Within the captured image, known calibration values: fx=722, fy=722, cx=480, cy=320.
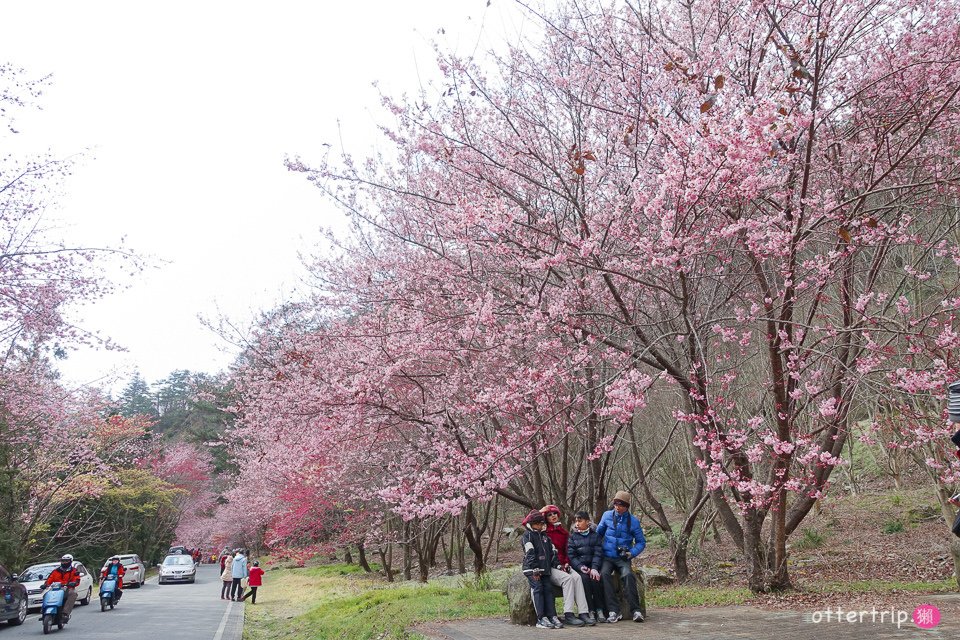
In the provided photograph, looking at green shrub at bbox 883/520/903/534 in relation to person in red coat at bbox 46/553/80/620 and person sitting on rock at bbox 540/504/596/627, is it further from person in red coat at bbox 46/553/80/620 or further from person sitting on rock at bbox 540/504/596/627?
person in red coat at bbox 46/553/80/620

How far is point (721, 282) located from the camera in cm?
916

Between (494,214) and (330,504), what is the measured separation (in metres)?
15.7

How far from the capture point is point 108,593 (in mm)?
17141

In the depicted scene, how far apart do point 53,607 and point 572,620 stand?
32.1 ft

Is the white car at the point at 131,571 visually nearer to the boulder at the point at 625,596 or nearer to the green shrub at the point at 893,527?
the boulder at the point at 625,596

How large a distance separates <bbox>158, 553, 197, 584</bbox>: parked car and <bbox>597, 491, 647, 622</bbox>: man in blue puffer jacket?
1110 inches

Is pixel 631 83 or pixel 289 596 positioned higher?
pixel 631 83

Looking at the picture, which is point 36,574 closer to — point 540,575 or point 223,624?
point 223,624

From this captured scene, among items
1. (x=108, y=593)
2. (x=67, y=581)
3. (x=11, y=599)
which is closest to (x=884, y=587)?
(x=67, y=581)

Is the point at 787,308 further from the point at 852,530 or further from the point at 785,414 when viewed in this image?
the point at 852,530

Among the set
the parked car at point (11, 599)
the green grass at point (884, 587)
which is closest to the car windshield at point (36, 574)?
the parked car at point (11, 599)

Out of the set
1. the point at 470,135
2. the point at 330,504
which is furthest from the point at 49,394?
the point at 470,135

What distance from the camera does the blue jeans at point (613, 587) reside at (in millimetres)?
7617

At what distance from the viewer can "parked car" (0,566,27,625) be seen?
13.5 meters
